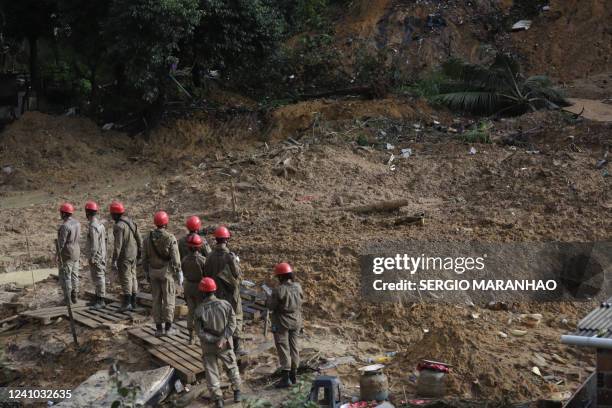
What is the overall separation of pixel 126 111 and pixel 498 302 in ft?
47.9

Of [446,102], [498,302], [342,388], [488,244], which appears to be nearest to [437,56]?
[446,102]

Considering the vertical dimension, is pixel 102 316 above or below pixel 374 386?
above

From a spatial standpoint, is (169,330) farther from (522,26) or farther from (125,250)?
(522,26)

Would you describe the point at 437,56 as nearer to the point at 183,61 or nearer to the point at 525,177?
the point at 183,61

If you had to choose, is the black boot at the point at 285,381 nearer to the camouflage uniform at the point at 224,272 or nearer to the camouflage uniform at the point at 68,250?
the camouflage uniform at the point at 224,272

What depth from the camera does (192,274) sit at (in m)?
9.31

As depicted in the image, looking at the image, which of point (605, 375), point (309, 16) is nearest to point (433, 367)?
point (605, 375)

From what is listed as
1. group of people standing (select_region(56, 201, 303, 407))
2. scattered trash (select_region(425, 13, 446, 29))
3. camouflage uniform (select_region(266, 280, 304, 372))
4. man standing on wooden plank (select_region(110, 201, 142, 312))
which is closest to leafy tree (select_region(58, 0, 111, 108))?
group of people standing (select_region(56, 201, 303, 407))

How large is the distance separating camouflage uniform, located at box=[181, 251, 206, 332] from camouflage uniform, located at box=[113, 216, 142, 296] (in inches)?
62.8

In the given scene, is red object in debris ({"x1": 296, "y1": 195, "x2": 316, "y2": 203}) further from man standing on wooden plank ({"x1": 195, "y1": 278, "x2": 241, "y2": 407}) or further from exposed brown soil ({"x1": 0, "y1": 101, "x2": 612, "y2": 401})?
man standing on wooden plank ({"x1": 195, "y1": 278, "x2": 241, "y2": 407})

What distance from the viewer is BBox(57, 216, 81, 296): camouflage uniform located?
36.5ft

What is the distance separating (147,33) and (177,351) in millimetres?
11614

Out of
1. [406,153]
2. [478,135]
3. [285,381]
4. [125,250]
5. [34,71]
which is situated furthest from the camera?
[34,71]

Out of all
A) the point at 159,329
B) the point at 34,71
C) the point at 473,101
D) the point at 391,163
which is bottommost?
the point at 159,329
